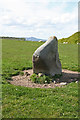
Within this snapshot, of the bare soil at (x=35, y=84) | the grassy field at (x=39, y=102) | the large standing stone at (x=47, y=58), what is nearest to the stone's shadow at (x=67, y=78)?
the bare soil at (x=35, y=84)

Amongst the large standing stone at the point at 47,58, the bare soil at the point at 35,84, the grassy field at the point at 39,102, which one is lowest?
the grassy field at the point at 39,102

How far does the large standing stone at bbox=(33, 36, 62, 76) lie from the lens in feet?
39.9

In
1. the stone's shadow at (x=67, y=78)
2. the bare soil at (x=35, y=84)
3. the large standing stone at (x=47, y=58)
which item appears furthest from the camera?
the stone's shadow at (x=67, y=78)

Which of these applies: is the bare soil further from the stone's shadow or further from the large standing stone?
the large standing stone

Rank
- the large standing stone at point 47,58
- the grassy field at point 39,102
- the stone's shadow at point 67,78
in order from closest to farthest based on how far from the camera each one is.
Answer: the grassy field at point 39,102
the large standing stone at point 47,58
the stone's shadow at point 67,78

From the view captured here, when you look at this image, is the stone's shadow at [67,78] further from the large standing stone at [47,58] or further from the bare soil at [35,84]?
the large standing stone at [47,58]

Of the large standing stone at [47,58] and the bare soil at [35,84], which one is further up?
the large standing stone at [47,58]

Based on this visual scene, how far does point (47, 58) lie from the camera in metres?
12.4

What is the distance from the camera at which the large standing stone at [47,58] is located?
12.2 meters

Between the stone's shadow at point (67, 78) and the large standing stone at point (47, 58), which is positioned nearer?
the large standing stone at point (47, 58)

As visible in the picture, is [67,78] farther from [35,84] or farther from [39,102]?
[39,102]

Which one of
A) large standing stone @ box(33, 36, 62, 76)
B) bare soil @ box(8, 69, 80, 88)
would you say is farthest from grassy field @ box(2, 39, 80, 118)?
large standing stone @ box(33, 36, 62, 76)

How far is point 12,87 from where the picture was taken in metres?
10.1

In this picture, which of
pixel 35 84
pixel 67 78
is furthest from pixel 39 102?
pixel 67 78
